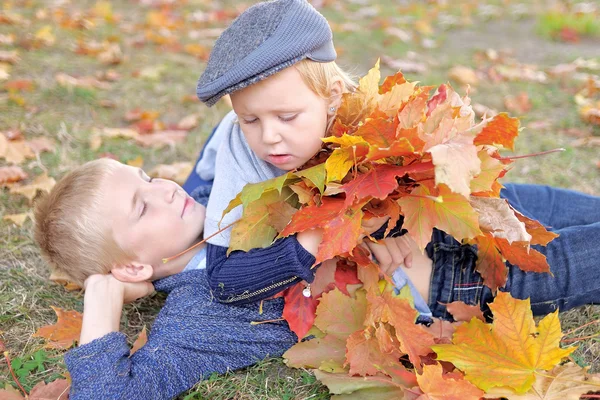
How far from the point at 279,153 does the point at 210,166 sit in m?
0.92

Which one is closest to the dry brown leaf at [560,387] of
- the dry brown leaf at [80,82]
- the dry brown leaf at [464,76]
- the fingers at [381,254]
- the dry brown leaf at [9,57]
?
the fingers at [381,254]

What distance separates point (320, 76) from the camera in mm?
1713

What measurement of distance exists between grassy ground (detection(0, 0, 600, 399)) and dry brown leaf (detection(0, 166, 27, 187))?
0.35 feet

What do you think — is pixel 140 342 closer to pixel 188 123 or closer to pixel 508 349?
pixel 508 349

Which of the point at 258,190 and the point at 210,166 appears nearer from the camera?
the point at 258,190

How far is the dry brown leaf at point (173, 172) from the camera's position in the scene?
3039mm

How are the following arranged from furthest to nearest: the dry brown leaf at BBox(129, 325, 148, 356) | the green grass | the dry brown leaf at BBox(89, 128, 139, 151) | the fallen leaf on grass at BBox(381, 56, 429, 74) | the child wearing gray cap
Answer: the green grass → the fallen leaf on grass at BBox(381, 56, 429, 74) → the dry brown leaf at BBox(89, 128, 139, 151) → the dry brown leaf at BBox(129, 325, 148, 356) → the child wearing gray cap

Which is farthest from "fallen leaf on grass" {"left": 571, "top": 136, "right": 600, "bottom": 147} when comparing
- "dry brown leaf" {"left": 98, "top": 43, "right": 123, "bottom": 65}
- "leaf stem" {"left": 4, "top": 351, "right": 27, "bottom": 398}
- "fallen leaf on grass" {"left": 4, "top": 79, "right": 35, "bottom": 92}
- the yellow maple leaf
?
"fallen leaf on grass" {"left": 4, "top": 79, "right": 35, "bottom": 92}

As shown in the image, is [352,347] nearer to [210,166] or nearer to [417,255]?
[417,255]

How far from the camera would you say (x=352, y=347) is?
170 cm

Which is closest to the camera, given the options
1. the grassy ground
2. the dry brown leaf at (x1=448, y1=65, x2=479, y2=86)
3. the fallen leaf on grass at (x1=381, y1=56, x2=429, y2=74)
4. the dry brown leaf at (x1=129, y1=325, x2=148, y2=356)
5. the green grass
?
the dry brown leaf at (x1=129, y1=325, x2=148, y2=356)

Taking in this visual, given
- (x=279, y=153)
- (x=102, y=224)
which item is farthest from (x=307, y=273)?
(x=102, y=224)

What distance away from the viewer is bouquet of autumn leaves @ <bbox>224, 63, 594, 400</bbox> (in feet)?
4.92

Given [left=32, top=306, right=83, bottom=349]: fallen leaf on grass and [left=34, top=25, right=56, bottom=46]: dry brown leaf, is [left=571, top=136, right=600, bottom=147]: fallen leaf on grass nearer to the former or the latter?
[left=32, top=306, right=83, bottom=349]: fallen leaf on grass
